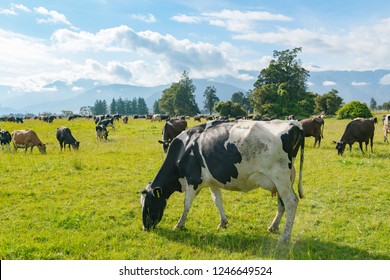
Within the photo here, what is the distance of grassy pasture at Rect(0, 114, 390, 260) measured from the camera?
6672 millimetres

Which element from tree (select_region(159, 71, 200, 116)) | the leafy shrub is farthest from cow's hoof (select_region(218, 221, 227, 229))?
tree (select_region(159, 71, 200, 116))

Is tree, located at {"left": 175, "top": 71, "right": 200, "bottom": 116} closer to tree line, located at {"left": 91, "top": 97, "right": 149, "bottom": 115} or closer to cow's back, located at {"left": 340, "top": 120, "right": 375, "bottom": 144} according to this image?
tree line, located at {"left": 91, "top": 97, "right": 149, "bottom": 115}

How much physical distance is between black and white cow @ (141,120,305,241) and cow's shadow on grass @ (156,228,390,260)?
1.18ft

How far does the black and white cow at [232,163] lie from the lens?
6836mm

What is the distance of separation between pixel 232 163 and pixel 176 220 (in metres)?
2.66

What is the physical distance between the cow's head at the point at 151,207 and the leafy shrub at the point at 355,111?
58435 millimetres

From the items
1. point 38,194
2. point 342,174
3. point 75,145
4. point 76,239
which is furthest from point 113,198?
point 75,145

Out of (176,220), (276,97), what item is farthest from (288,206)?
(276,97)

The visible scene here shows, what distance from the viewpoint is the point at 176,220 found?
8773mm

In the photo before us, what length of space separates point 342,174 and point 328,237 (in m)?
6.81

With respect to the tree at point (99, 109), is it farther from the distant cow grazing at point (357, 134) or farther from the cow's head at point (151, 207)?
the cow's head at point (151, 207)

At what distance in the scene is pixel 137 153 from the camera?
20.0 meters

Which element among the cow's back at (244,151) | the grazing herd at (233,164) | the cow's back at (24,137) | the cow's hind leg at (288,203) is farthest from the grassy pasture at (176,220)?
the cow's back at (24,137)

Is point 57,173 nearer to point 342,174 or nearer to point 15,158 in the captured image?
point 15,158
